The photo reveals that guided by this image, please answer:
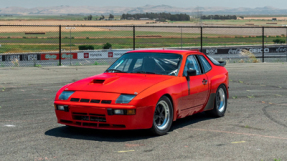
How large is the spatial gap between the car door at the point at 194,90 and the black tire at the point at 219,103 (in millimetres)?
480

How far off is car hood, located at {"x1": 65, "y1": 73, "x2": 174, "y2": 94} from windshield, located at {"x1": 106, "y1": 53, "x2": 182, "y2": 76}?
23 centimetres

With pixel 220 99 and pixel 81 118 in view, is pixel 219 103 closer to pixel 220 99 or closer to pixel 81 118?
pixel 220 99

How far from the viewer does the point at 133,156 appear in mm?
5906

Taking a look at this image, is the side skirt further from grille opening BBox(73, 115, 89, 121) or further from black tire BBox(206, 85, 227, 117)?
grille opening BBox(73, 115, 89, 121)

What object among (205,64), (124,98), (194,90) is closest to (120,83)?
(124,98)

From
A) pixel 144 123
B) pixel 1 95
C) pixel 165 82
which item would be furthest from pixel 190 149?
pixel 1 95

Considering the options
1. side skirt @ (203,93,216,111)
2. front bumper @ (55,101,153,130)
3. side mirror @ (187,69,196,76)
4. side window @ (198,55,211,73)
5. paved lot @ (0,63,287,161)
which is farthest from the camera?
side window @ (198,55,211,73)

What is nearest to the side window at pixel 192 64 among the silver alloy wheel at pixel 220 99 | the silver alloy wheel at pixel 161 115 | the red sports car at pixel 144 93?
the red sports car at pixel 144 93

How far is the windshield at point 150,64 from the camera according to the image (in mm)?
7949

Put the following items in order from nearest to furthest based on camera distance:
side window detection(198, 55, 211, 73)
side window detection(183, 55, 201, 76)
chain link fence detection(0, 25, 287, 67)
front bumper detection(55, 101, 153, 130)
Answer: front bumper detection(55, 101, 153, 130) → side window detection(183, 55, 201, 76) → side window detection(198, 55, 211, 73) → chain link fence detection(0, 25, 287, 67)

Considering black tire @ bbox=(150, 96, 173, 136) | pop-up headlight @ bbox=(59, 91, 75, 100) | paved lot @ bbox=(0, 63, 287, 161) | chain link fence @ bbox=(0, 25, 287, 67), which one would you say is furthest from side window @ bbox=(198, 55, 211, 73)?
chain link fence @ bbox=(0, 25, 287, 67)

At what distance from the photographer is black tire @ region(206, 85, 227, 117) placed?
8836 millimetres

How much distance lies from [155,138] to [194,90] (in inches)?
57.8

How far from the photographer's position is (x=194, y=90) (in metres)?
8.05
